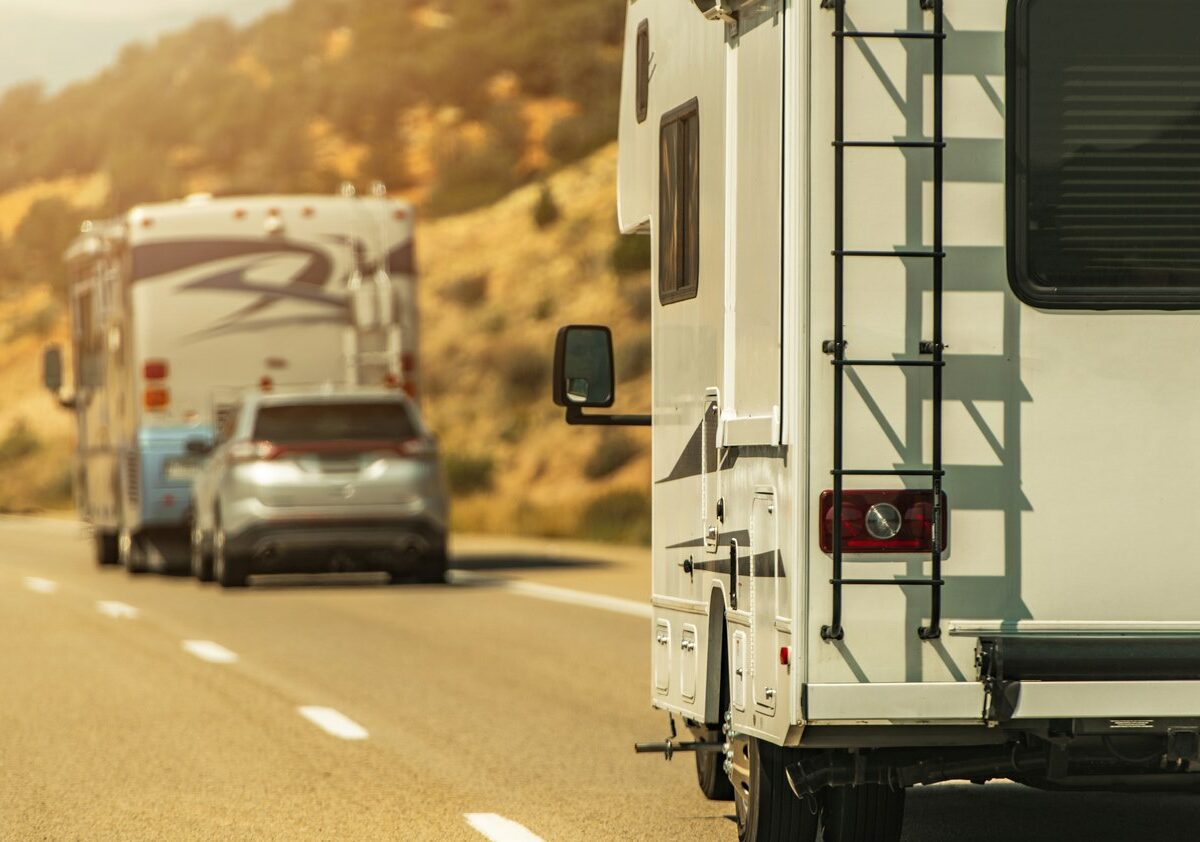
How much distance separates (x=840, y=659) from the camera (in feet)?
21.1

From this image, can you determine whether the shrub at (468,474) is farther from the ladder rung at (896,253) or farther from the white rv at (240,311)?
the ladder rung at (896,253)

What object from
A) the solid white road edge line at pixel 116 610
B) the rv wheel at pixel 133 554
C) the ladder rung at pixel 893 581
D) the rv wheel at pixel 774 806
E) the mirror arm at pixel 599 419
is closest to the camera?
the ladder rung at pixel 893 581

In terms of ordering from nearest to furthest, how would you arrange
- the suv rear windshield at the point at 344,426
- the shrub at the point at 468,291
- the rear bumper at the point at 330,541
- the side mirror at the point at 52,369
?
the rear bumper at the point at 330,541
the suv rear windshield at the point at 344,426
the side mirror at the point at 52,369
the shrub at the point at 468,291

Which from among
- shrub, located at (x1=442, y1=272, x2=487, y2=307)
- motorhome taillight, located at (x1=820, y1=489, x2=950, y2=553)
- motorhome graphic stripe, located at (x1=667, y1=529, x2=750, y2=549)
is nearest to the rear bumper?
motorhome graphic stripe, located at (x1=667, y1=529, x2=750, y2=549)

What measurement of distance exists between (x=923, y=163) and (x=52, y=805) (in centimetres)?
477

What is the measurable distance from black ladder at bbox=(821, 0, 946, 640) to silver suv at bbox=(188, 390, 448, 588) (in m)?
14.7

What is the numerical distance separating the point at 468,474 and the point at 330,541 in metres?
24.5

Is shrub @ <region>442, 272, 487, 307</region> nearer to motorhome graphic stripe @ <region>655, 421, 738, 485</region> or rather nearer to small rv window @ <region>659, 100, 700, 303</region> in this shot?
small rv window @ <region>659, 100, 700, 303</region>

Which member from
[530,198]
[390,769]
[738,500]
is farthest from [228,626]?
[530,198]

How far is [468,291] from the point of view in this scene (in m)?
62.2

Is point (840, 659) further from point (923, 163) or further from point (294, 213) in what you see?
point (294, 213)

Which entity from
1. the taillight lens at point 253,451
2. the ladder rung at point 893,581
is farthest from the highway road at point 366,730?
the ladder rung at point 893,581

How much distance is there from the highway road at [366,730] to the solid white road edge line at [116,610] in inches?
3.3

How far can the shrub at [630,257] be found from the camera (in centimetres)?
5525
